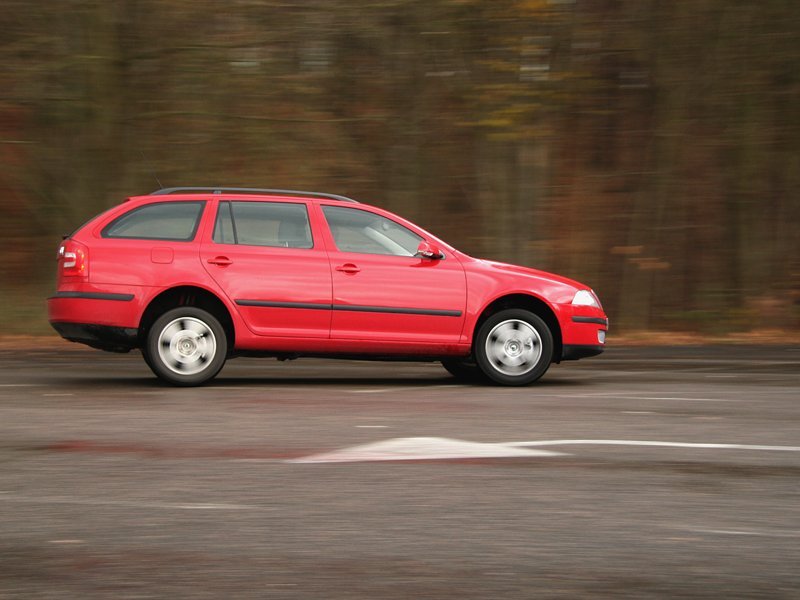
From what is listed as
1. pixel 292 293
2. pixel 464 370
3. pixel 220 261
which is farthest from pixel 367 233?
pixel 464 370

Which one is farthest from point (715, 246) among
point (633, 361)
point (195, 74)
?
point (195, 74)

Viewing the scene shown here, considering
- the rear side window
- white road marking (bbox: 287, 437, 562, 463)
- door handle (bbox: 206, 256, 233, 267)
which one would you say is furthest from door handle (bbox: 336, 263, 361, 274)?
white road marking (bbox: 287, 437, 562, 463)

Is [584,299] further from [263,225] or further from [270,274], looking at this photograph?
[263,225]

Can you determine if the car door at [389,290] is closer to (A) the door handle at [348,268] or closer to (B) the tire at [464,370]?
(A) the door handle at [348,268]

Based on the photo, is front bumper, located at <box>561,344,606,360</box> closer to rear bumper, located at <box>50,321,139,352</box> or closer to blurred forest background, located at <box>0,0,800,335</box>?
rear bumper, located at <box>50,321,139,352</box>

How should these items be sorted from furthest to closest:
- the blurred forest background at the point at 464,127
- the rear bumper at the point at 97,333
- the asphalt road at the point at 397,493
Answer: the blurred forest background at the point at 464,127, the rear bumper at the point at 97,333, the asphalt road at the point at 397,493

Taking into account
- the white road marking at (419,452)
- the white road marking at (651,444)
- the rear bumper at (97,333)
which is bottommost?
the white road marking at (651,444)

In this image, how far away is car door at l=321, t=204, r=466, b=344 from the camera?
10.2m

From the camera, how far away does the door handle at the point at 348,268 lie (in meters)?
10.2

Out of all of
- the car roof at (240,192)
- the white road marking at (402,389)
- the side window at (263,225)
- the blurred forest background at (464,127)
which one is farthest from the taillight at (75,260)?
the blurred forest background at (464,127)

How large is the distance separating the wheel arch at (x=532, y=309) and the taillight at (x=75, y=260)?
3.38 meters

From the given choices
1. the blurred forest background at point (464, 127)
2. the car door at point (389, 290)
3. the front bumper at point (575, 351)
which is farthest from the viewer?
the blurred forest background at point (464, 127)

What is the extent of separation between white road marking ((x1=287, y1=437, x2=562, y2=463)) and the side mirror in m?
3.42

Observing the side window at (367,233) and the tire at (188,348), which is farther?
the side window at (367,233)
